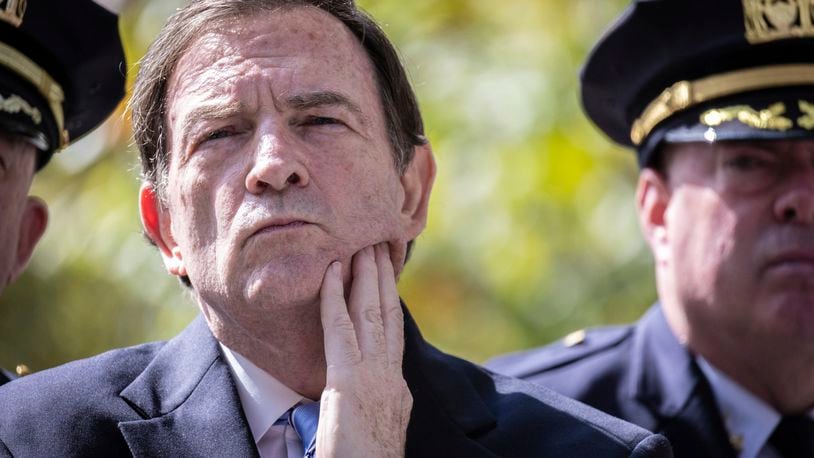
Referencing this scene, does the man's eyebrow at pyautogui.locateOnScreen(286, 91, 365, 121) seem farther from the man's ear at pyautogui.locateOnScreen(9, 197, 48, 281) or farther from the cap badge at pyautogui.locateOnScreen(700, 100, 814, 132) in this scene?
the cap badge at pyautogui.locateOnScreen(700, 100, 814, 132)

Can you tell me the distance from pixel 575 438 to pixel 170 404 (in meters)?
0.96

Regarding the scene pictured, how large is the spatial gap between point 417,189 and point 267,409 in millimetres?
704

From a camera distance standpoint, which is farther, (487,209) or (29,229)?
(487,209)

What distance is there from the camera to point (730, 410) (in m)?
4.66

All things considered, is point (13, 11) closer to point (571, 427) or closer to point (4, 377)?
point (4, 377)

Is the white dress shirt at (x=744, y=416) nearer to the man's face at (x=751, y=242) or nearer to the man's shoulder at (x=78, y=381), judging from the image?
the man's face at (x=751, y=242)

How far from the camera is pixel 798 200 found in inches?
177

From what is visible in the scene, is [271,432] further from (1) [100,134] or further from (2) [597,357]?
(1) [100,134]

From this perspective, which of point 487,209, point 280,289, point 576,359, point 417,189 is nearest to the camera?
point 280,289

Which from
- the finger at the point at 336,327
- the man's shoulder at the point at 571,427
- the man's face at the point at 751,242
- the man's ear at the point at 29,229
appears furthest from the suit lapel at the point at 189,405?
the man's face at the point at 751,242

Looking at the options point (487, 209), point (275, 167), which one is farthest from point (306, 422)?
point (487, 209)

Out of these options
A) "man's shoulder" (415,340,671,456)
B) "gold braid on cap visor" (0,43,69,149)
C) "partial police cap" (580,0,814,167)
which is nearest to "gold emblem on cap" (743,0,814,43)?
"partial police cap" (580,0,814,167)

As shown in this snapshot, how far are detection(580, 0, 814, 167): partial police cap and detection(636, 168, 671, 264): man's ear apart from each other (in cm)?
6

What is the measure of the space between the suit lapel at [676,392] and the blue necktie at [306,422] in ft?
4.61
